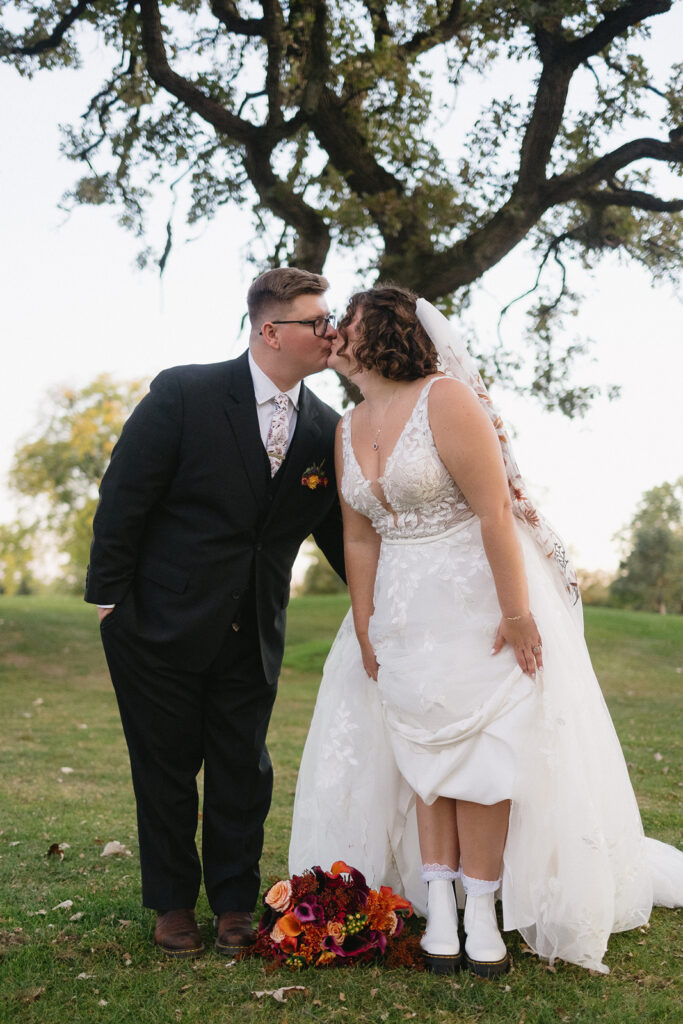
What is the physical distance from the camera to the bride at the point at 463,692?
125 inches

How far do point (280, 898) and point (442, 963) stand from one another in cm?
62

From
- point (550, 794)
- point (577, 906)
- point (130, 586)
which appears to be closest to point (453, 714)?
point (550, 794)

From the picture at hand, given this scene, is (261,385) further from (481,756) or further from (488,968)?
(488,968)

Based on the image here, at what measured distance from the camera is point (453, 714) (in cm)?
327

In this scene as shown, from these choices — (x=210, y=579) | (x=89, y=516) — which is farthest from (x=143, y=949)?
(x=89, y=516)

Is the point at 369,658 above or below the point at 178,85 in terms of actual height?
below

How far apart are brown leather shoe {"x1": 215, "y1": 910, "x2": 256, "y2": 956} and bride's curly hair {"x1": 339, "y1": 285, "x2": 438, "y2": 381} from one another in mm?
2213

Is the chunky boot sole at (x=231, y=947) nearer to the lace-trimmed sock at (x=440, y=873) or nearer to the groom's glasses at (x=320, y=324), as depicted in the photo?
the lace-trimmed sock at (x=440, y=873)

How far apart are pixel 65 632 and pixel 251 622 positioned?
13.8m

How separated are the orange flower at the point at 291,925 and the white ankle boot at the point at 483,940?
1.97 feet

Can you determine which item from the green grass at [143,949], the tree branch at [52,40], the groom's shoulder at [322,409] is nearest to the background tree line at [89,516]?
the tree branch at [52,40]

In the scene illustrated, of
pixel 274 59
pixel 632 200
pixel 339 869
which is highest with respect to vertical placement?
pixel 274 59

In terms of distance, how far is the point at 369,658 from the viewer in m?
3.72

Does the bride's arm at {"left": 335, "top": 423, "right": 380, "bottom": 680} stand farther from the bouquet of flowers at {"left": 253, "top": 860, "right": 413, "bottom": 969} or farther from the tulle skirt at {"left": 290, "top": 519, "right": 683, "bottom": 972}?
the bouquet of flowers at {"left": 253, "top": 860, "right": 413, "bottom": 969}
